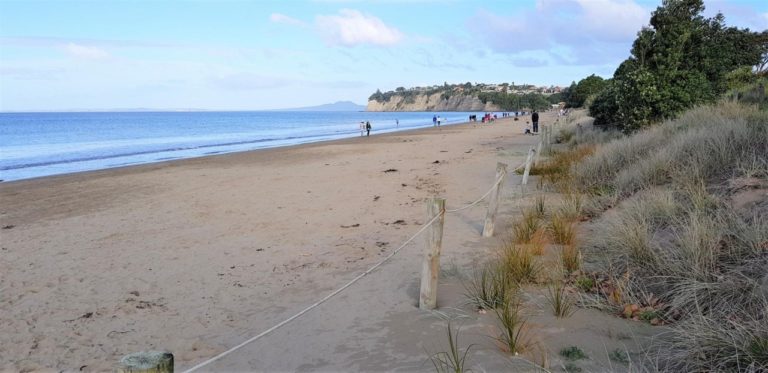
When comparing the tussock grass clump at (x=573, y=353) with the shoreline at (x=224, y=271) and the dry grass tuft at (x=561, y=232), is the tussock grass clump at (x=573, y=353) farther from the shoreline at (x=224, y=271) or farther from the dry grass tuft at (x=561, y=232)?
the dry grass tuft at (x=561, y=232)

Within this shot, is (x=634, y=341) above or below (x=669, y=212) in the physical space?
below

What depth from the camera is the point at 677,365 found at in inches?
131

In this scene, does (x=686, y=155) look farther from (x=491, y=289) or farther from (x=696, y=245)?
(x=491, y=289)

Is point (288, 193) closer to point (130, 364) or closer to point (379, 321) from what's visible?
point (379, 321)

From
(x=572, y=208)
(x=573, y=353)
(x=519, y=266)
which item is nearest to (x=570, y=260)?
(x=519, y=266)

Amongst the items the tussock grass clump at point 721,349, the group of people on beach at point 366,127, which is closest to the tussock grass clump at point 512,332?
the tussock grass clump at point 721,349

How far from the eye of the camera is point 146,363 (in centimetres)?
198

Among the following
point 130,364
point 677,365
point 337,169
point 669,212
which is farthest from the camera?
point 337,169

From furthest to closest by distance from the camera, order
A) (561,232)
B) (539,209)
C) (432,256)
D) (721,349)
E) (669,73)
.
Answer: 1. (669,73)
2. (539,209)
3. (561,232)
4. (432,256)
5. (721,349)

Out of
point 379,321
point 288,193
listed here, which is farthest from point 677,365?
point 288,193

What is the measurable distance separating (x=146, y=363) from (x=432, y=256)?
332cm

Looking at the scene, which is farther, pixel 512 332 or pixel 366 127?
pixel 366 127

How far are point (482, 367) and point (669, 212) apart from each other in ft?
12.1

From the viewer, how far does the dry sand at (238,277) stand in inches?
177
